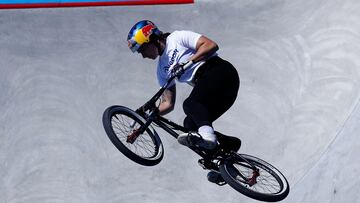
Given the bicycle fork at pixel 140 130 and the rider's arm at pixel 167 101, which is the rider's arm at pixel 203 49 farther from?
the bicycle fork at pixel 140 130

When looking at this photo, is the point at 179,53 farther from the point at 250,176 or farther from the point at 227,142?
the point at 250,176

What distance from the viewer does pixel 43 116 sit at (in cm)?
1230

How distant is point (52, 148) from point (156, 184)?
1.95 metres

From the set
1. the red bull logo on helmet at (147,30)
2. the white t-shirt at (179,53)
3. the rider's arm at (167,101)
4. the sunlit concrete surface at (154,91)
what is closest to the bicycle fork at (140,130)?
the rider's arm at (167,101)

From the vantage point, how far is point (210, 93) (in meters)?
8.62

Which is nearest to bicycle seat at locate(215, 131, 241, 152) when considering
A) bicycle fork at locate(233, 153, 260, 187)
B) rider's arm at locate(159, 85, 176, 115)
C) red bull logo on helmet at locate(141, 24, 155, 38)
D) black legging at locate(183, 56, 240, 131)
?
bicycle fork at locate(233, 153, 260, 187)

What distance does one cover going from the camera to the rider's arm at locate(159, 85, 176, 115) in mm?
9117

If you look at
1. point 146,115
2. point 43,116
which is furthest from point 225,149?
point 43,116

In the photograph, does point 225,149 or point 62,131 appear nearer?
point 225,149

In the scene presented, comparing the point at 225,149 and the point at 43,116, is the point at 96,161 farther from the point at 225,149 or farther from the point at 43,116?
the point at 225,149

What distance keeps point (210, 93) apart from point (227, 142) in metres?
0.70

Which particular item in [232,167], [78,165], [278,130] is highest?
[232,167]

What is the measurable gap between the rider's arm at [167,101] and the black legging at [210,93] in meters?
0.39

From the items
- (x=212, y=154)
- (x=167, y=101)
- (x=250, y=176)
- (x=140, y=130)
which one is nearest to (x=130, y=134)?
(x=140, y=130)
